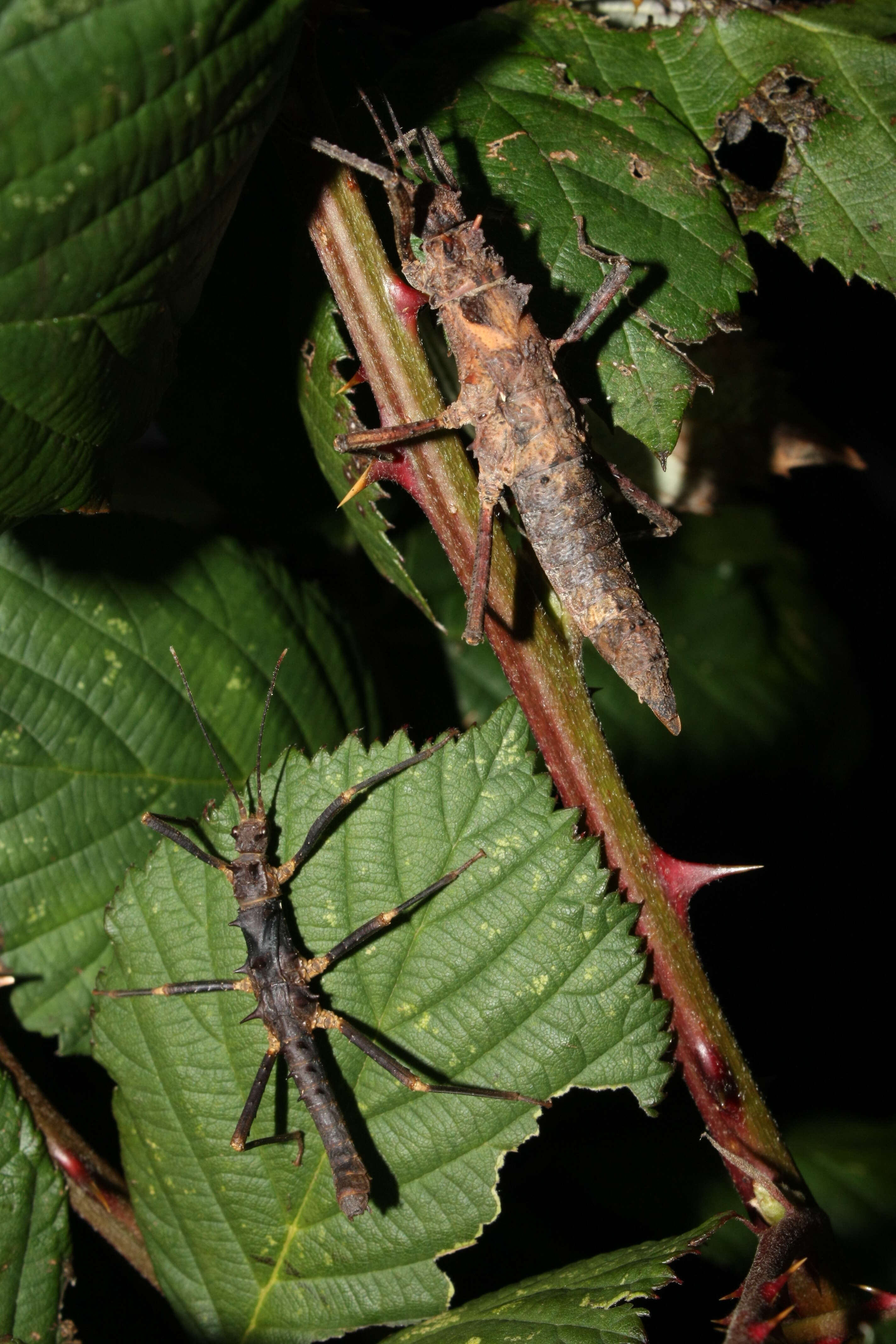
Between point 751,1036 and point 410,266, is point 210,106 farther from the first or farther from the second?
point 751,1036

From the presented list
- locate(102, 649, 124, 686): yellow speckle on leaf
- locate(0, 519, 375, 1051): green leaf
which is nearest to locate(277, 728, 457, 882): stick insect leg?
locate(0, 519, 375, 1051): green leaf

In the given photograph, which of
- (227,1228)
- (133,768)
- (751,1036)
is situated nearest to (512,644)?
(133,768)

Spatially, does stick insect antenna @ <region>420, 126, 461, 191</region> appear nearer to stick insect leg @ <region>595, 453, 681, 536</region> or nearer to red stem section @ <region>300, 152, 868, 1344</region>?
red stem section @ <region>300, 152, 868, 1344</region>

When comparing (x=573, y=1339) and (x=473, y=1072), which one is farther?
(x=473, y=1072)

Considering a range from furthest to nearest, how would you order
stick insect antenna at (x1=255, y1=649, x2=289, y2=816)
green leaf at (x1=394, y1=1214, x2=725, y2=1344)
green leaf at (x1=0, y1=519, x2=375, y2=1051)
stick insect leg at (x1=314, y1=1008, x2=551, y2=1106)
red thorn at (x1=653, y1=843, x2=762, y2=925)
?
green leaf at (x1=0, y1=519, x2=375, y2=1051), stick insect antenna at (x1=255, y1=649, x2=289, y2=816), stick insect leg at (x1=314, y1=1008, x2=551, y2=1106), red thorn at (x1=653, y1=843, x2=762, y2=925), green leaf at (x1=394, y1=1214, x2=725, y2=1344)

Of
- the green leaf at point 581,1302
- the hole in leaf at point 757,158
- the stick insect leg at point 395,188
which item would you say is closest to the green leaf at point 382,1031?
the green leaf at point 581,1302

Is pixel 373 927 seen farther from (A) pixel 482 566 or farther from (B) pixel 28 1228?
(B) pixel 28 1228

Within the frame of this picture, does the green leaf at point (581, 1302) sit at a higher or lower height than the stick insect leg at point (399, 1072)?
lower

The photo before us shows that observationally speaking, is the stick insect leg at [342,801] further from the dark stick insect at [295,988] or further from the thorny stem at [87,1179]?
the thorny stem at [87,1179]
